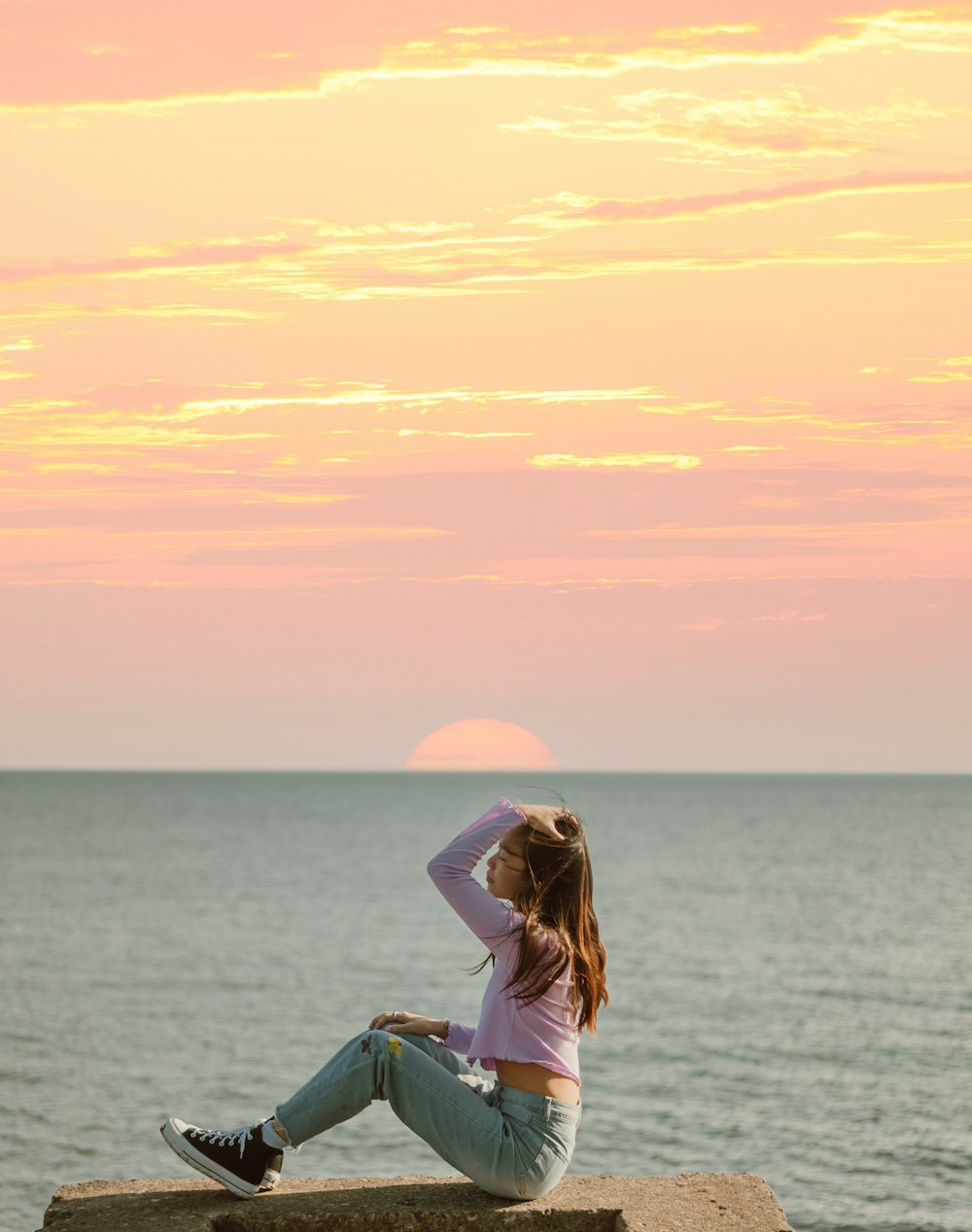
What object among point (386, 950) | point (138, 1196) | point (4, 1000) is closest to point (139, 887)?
point (386, 950)

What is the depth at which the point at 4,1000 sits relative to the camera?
2866 centimetres

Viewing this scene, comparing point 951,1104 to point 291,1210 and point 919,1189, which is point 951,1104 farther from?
point 291,1210

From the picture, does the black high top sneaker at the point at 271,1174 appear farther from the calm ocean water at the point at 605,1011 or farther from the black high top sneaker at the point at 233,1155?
the calm ocean water at the point at 605,1011

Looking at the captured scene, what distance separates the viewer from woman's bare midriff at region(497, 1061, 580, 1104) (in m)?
5.32

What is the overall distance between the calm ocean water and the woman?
1660 millimetres

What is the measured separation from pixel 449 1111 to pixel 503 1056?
26 centimetres

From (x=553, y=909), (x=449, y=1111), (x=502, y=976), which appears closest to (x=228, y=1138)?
(x=449, y=1111)

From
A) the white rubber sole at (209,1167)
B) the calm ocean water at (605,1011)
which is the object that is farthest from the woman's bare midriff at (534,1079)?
the calm ocean water at (605,1011)

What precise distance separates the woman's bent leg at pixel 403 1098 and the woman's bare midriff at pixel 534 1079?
0.12m

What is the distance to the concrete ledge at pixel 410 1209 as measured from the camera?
5.26 meters

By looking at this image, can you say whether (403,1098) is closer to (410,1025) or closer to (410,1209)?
(410,1025)

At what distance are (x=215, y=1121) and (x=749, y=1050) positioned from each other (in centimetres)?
861

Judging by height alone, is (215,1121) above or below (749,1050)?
above

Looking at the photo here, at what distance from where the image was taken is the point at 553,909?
5355 millimetres
